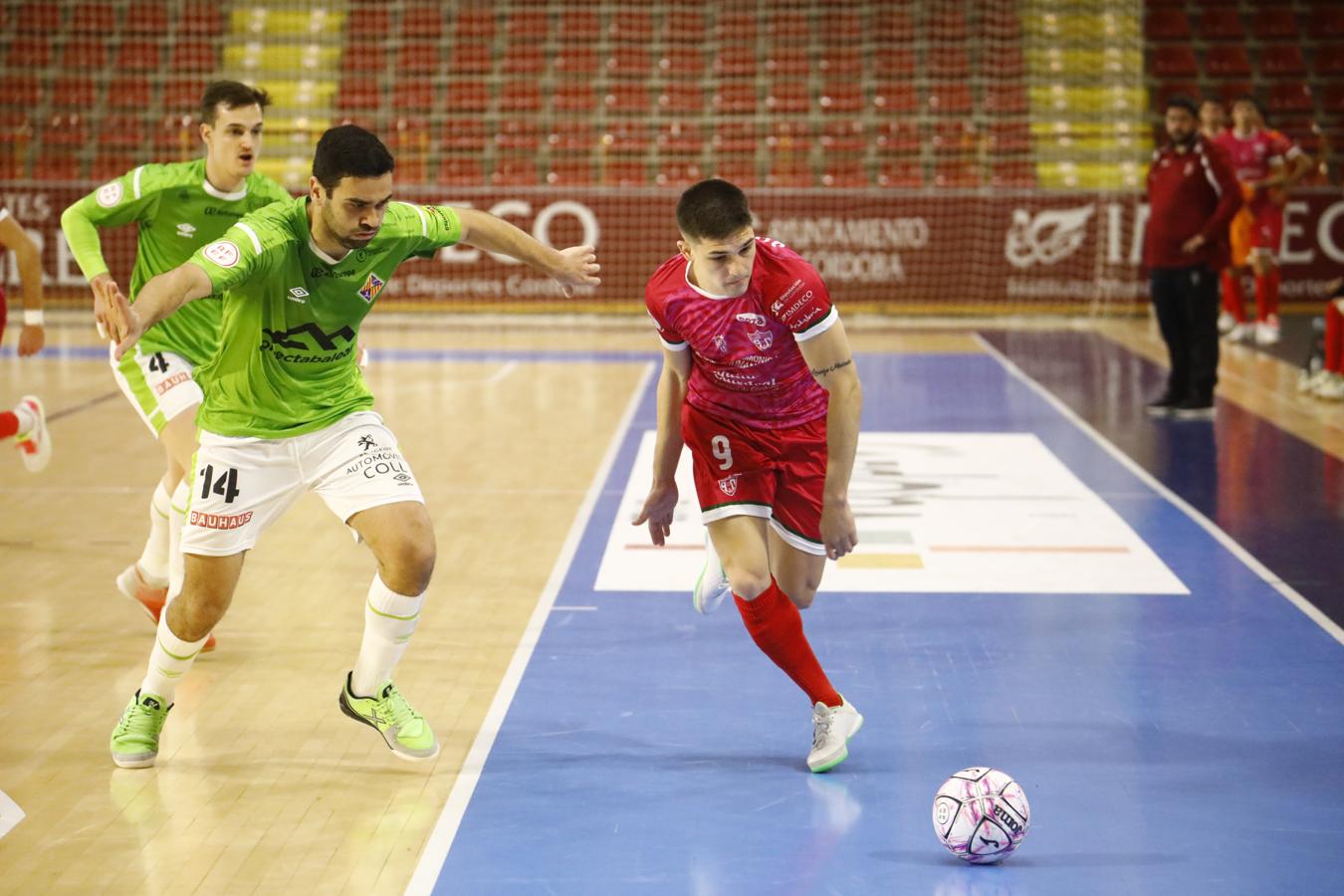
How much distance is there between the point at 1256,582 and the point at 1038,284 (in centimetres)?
1212

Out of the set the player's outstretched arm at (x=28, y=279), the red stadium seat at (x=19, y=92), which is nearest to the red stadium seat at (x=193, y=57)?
the red stadium seat at (x=19, y=92)

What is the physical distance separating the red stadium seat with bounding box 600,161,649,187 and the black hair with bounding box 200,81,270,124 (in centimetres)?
1440

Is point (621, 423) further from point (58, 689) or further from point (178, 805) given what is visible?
point (178, 805)

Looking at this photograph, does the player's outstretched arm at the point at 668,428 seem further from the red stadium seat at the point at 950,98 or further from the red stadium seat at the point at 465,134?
the red stadium seat at the point at 950,98

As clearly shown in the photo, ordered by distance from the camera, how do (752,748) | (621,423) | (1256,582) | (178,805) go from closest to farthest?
(178,805)
(752,748)
(1256,582)
(621,423)

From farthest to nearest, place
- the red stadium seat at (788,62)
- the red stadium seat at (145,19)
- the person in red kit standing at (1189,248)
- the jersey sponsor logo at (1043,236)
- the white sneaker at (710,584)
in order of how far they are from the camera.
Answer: the red stadium seat at (145,19) → the red stadium seat at (788,62) → the jersey sponsor logo at (1043,236) → the person in red kit standing at (1189,248) → the white sneaker at (710,584)

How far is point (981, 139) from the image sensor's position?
20938mm

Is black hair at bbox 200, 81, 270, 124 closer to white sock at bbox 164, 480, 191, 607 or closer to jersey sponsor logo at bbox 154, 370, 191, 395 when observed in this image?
jersey sponsor logo at bbox 154, 370, 191, 395

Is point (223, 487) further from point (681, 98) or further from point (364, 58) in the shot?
point (364, 58)

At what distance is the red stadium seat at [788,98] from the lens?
21172mm

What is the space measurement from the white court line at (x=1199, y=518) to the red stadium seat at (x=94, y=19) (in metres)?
13.8

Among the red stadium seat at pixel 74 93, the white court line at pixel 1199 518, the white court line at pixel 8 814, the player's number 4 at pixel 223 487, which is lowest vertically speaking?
the white court line at pixel 8 814

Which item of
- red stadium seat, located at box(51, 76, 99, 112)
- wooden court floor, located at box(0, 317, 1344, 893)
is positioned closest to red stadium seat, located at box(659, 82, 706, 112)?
red stadium seat, located at box(51, 76, 99, 112)

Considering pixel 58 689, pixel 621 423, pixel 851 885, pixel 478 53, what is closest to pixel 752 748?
pixel 851 885
